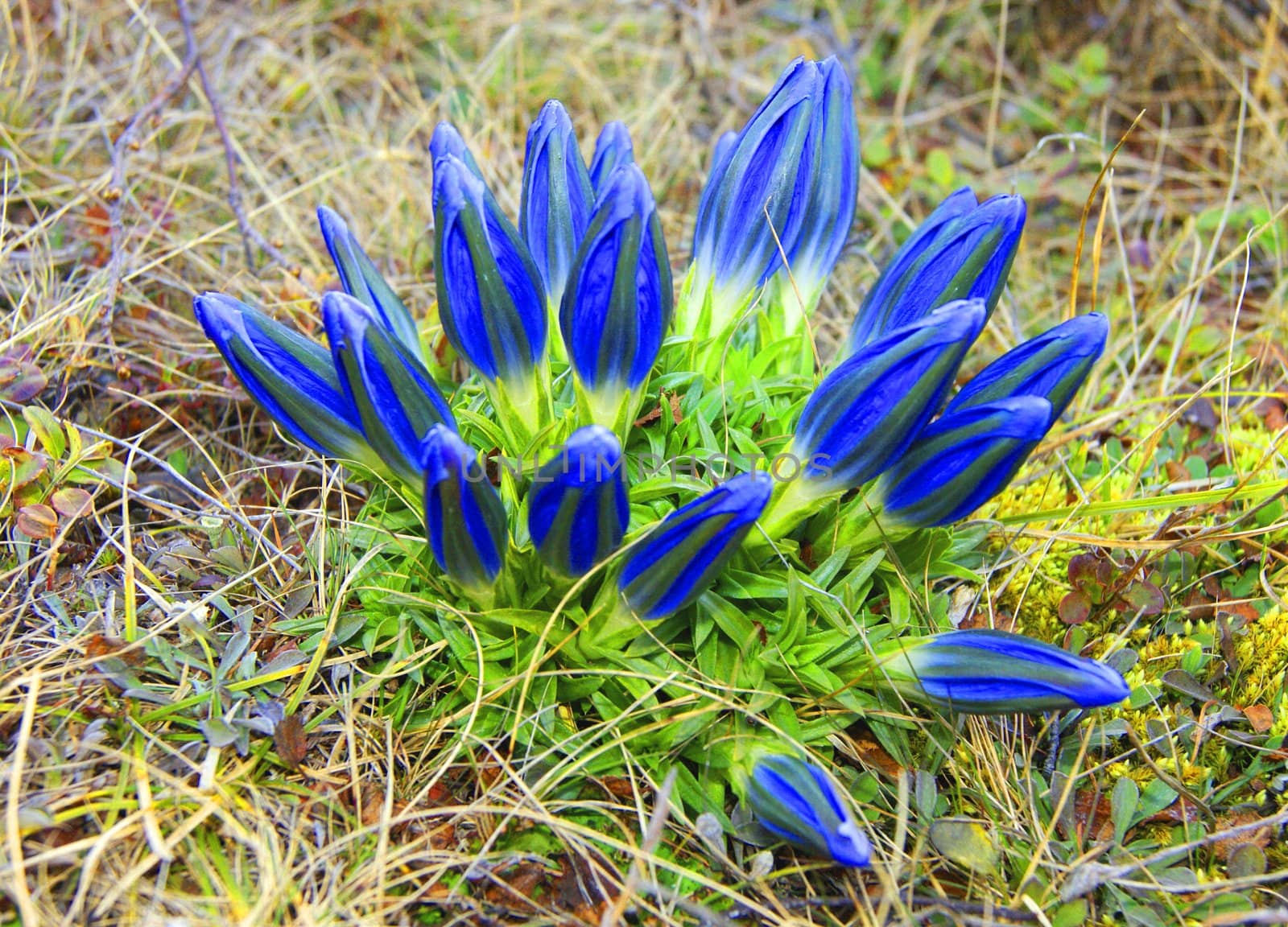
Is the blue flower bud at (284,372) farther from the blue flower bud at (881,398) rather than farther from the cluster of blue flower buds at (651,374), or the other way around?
the blue flower bud at (881,398)

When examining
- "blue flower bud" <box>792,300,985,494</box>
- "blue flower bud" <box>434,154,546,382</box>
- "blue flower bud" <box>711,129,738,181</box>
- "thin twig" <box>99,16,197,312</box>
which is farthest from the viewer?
"thin twig" <box>99,16,197,312</box>

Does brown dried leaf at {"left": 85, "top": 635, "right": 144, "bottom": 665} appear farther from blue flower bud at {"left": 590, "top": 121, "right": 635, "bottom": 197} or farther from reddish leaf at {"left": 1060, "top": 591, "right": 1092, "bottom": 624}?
reddish leaf at {"left": 1060, "top": 591, "right": 1092, "bottom": 624}

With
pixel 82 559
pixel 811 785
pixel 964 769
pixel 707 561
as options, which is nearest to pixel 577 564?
pixel 707 561

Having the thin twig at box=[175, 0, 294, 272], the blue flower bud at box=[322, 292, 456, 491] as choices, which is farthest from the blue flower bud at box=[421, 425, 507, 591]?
the thin twig at box=[175, 0, 294, 272]

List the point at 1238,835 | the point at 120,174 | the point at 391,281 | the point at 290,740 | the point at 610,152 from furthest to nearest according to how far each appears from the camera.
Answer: the point at 391,281, the point at 120,174, the point at 610,152, the point at 1238,835, the point at 290,740

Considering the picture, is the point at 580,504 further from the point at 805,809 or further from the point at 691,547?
the point at 805,809

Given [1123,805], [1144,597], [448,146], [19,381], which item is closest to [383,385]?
[448,146]

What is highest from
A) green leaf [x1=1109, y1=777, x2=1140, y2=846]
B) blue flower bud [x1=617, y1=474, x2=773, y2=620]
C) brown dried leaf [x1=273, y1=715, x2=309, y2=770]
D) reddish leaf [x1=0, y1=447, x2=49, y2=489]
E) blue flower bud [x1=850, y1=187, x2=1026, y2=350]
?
blue flower bud [x1=850, y1=187, x2=1026, y2=350]
